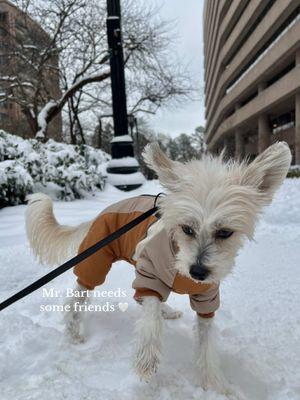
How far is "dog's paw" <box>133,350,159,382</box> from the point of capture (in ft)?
7.41

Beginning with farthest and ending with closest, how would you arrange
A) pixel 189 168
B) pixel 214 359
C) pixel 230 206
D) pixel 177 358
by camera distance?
1. pixel 177 358
2. pixel 214 359
3. pixel 189 168
4. pixel 230 206

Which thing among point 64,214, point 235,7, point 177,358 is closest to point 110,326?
point 177,358

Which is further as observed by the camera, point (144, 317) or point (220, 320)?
point (220, 320)

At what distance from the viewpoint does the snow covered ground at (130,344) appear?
2273mm

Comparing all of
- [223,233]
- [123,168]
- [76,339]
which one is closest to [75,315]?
[76,339]

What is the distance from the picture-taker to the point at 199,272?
6.57 ft

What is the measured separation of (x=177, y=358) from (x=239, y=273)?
1.80 meters

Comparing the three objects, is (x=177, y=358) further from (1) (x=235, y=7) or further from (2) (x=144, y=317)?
(1) (x=235, y=7)

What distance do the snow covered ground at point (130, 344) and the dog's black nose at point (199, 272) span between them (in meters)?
0.78

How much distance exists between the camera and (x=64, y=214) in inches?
264

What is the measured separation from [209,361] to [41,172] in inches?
259

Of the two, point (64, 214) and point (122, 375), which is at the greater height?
point (64, 214)

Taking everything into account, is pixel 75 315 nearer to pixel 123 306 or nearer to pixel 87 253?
pixel 123 306

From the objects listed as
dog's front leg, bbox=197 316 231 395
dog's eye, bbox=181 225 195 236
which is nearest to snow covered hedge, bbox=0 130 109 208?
dog's front leg, bbox=197 316 231 395
